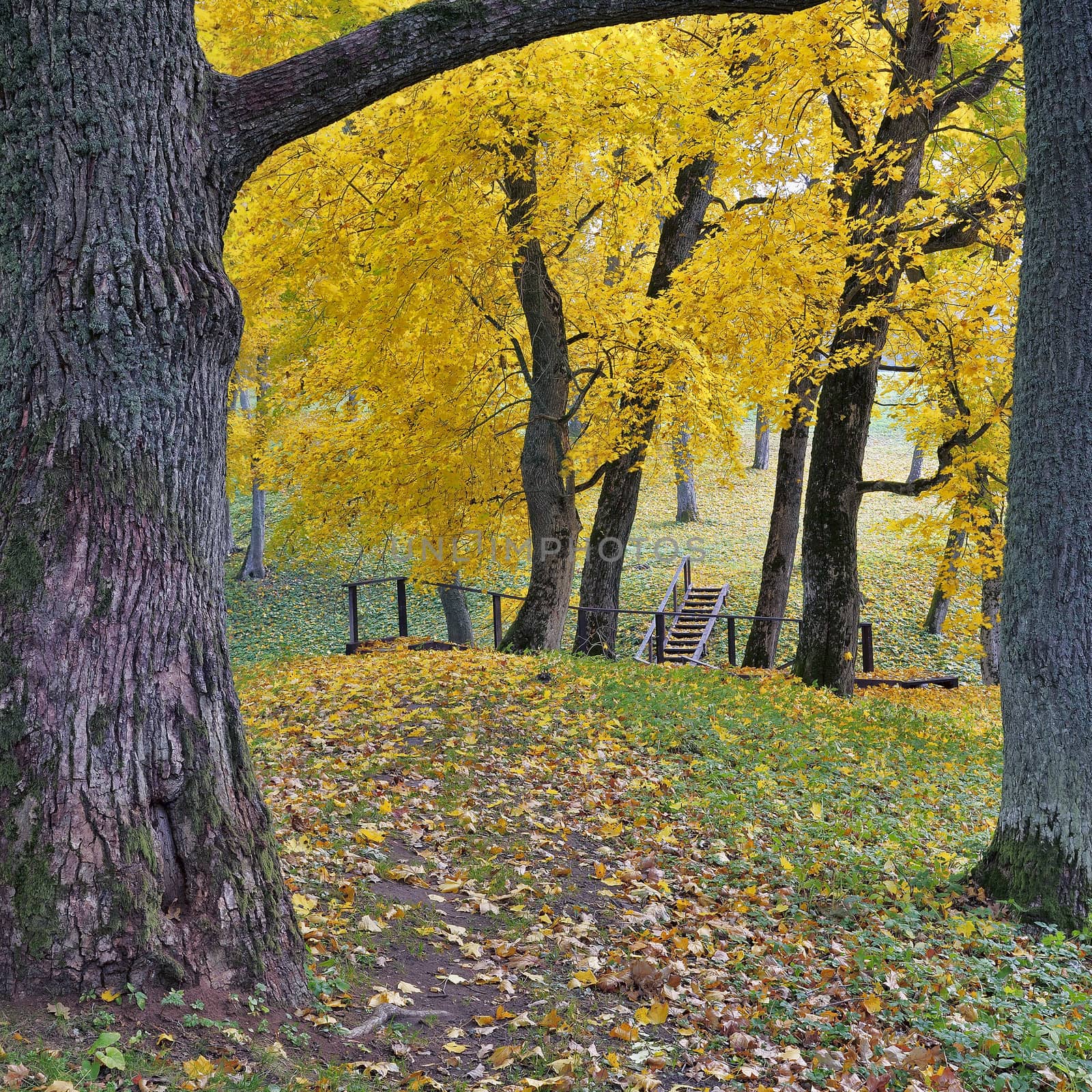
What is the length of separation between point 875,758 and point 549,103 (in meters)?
6.62

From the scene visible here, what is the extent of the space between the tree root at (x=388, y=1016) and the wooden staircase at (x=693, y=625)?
13660 millimetres

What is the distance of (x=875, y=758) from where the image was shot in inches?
337

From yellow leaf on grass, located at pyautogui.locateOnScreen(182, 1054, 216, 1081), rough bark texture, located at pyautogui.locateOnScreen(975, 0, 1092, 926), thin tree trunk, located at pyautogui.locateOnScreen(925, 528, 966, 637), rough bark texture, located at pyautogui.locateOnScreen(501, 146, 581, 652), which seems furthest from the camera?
thin tree trunk, located at pyautogui.locateOnScreen(925, 528, 966, 637)

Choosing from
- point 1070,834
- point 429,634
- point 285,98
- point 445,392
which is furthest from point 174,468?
point 429,634

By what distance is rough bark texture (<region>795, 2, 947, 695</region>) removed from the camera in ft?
32.0

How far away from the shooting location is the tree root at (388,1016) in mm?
3148

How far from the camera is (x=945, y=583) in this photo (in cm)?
1297

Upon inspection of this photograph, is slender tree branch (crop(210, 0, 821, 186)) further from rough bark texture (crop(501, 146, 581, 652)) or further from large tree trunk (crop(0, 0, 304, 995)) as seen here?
rough bark texture (crop(501, 146, 581, 652))

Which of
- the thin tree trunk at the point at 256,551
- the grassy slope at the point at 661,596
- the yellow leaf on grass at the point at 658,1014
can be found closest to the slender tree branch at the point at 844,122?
the grassy slope at the point at 661,596

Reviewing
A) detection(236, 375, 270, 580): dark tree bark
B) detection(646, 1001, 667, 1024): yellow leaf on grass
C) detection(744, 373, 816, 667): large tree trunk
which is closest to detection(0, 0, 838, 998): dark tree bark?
detection(646, 1001, 667, 1024): yellow leaf on grass

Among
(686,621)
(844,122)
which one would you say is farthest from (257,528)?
(844,122)

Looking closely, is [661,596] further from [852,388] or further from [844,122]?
[844,122]

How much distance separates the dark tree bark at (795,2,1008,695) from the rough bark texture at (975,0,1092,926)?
452 cm

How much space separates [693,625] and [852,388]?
10344 mm
